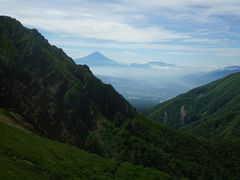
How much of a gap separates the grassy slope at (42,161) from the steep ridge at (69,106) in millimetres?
23401

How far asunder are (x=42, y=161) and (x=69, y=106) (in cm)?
7010

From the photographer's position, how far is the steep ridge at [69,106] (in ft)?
462

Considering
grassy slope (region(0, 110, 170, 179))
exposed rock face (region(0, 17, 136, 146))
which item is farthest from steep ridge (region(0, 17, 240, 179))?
grassy slope (region(0, 110, 170, 179))

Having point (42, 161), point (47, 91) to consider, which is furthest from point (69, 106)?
point (42, 161)

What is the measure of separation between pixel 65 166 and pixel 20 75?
211ft

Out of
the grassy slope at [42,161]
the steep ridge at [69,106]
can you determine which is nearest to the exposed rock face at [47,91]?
the steep ridge at [69,106]

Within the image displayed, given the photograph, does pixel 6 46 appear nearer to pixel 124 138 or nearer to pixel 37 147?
pixel 124 138

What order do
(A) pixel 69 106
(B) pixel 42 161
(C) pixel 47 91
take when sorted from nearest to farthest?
(B) pixel 42 161
(C) pixel 47 91
(A) pixel 69 106

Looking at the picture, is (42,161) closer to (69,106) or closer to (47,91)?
(47,91)

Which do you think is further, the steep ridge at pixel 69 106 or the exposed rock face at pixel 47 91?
the steep ridge at pixel 69 106

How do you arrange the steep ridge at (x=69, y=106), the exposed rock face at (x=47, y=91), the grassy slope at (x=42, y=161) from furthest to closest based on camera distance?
the steep ridge at (x=69, y=106), the exposed rock face at (x=47, y=91), the grassy slope at (x=42, y=161)

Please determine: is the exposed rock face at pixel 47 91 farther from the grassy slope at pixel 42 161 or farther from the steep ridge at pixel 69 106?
the grassy slope at pixel 42 161

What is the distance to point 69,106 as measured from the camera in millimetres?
154375

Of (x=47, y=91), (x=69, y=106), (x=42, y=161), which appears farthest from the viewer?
(x=69, y=106)
